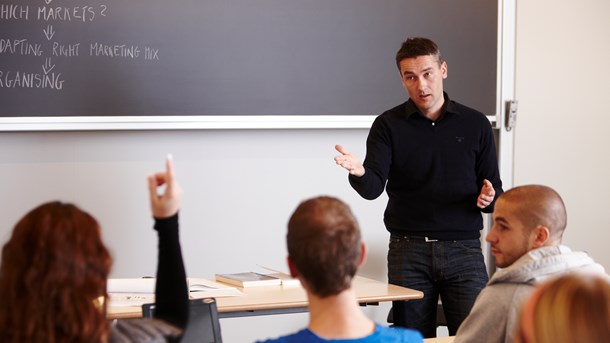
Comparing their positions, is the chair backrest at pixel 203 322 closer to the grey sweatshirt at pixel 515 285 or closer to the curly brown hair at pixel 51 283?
the grey sweatshirt at pixel 515 285

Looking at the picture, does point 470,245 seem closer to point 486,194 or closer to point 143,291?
point 486,194

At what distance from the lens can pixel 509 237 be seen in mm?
2545

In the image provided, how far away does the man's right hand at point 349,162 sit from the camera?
332cm

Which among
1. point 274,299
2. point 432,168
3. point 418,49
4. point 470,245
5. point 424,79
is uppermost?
point 418,49

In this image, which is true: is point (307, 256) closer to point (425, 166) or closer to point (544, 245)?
point (544, 245)

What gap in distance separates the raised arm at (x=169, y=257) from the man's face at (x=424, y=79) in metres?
2.11

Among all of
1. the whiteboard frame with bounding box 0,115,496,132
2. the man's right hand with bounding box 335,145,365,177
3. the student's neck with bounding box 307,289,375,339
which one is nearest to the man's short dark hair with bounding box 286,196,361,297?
the student's neck with bounding box 307,289,375,339

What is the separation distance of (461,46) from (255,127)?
1.26 meters

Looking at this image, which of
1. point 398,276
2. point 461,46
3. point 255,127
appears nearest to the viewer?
point 398,276

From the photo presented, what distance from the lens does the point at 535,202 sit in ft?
8.31

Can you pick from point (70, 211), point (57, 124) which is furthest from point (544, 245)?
point (57, 124)

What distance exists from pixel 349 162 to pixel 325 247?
1.65 meters

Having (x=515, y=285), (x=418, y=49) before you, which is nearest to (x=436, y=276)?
(x=418, y=49)

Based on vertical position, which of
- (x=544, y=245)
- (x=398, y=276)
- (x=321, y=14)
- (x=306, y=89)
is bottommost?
(x=398, y=276)
